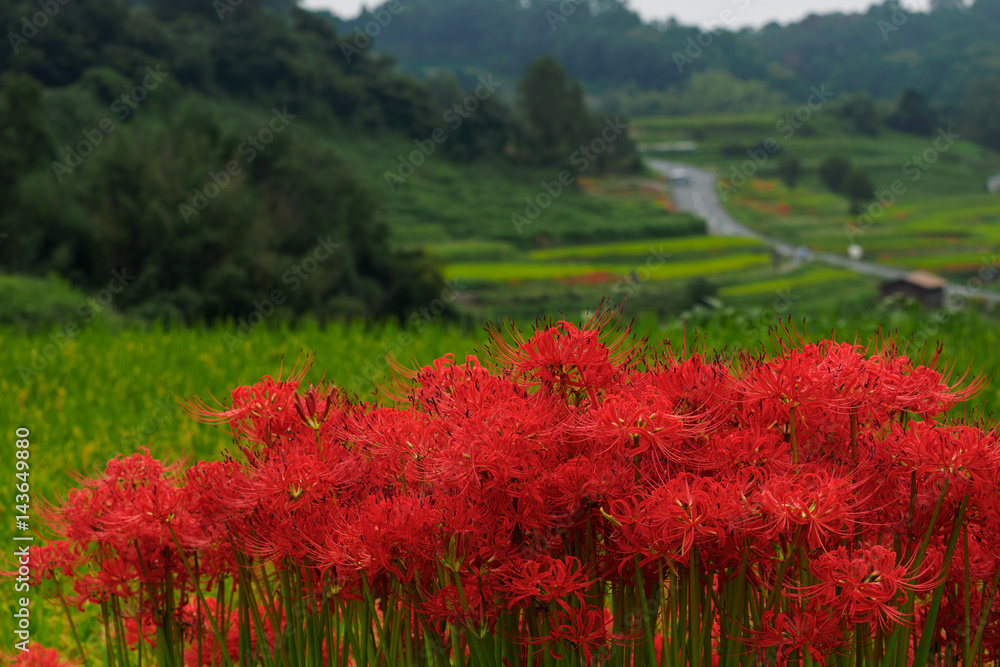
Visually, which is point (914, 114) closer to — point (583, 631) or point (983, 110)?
point (983, 110)

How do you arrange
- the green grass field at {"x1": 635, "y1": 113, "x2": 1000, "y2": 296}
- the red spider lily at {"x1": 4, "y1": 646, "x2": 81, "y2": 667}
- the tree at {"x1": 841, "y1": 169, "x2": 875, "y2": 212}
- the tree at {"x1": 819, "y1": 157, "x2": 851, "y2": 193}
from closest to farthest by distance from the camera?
1. the red spider lily at {"x1": 4, "y1": 646, "x2": 81, "y2": 667}
2. the green grass field at {"x1": 635, "y1": 113, "x2": 1000, "y2": 296}
3. the tree at {"x1": 841, "y1": 169, "x2": 875, "y2": 212}
4. the tree at {"x1": 819, "y1": 157, "x2": 851, "y2": 193}

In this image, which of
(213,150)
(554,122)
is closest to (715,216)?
(554,122)

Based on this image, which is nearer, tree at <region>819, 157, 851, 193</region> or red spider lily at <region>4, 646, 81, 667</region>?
red spider lily at <region>4, 646, 81, 667</region>

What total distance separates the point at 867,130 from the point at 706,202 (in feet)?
48.4

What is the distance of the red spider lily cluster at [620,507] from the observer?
4.50ft

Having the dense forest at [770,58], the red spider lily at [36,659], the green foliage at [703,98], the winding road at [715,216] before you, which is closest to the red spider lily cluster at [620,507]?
the red spider lily at [36,659]

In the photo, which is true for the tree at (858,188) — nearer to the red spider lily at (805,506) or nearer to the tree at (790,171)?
the tree at (790,171)

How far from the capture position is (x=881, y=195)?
5672 cm

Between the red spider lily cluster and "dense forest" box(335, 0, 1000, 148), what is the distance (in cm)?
7023

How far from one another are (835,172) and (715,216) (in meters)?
8.83

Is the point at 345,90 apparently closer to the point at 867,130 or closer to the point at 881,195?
the point at 881,195

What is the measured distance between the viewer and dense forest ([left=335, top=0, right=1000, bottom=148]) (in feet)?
236

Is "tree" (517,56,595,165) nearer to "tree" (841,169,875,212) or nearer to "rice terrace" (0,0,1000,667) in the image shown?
"tree" (841,169,875,212)

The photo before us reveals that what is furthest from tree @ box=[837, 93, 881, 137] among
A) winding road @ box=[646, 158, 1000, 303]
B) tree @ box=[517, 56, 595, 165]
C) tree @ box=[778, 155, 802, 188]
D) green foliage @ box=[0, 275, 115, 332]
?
green foliage @ box=[0, 275, 115, 332]
